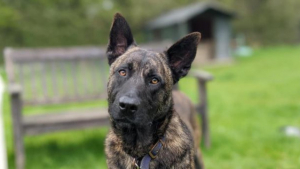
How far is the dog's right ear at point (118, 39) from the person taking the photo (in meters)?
2.57

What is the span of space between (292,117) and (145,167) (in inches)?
187

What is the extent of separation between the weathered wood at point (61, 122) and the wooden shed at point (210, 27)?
1318 cm

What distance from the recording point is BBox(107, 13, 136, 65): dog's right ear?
2.57m

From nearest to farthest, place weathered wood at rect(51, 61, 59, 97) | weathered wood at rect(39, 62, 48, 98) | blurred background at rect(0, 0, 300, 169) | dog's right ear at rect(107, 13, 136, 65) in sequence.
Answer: dog's right ear at rect(107, 13, 136, 65) < blurred background at rect(0, 0, 300, 169) < weathered wood at rect(39, 62, 48, 98) < weathered wood at rect(51, 61, 59, 97)

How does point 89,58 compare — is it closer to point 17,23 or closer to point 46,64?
point 46,64

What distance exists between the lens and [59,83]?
5301 mm

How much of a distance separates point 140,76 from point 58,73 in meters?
3.39

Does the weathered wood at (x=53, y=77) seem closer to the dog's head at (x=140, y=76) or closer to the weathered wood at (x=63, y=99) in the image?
the weathered wood at (x=63, y=99)

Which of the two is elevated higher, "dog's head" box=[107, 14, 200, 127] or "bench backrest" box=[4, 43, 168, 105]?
"dog's head" box=[107, 14, 200, 127]

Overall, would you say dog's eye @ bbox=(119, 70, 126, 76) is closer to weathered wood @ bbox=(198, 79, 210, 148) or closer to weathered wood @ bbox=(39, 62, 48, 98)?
weathered wood @ bbox=(198, 79, 210, 148)

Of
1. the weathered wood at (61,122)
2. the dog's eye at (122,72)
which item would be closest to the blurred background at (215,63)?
the weathered wood at (61,122)

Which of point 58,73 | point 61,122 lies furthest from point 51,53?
point 61,122

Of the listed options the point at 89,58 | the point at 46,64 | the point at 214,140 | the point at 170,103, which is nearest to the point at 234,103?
the point at 214,140

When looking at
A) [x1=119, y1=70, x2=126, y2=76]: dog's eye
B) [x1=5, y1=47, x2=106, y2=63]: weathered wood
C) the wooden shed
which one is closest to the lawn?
[x1=5, y1=47, x2=106, y2=63]: weathered wood
